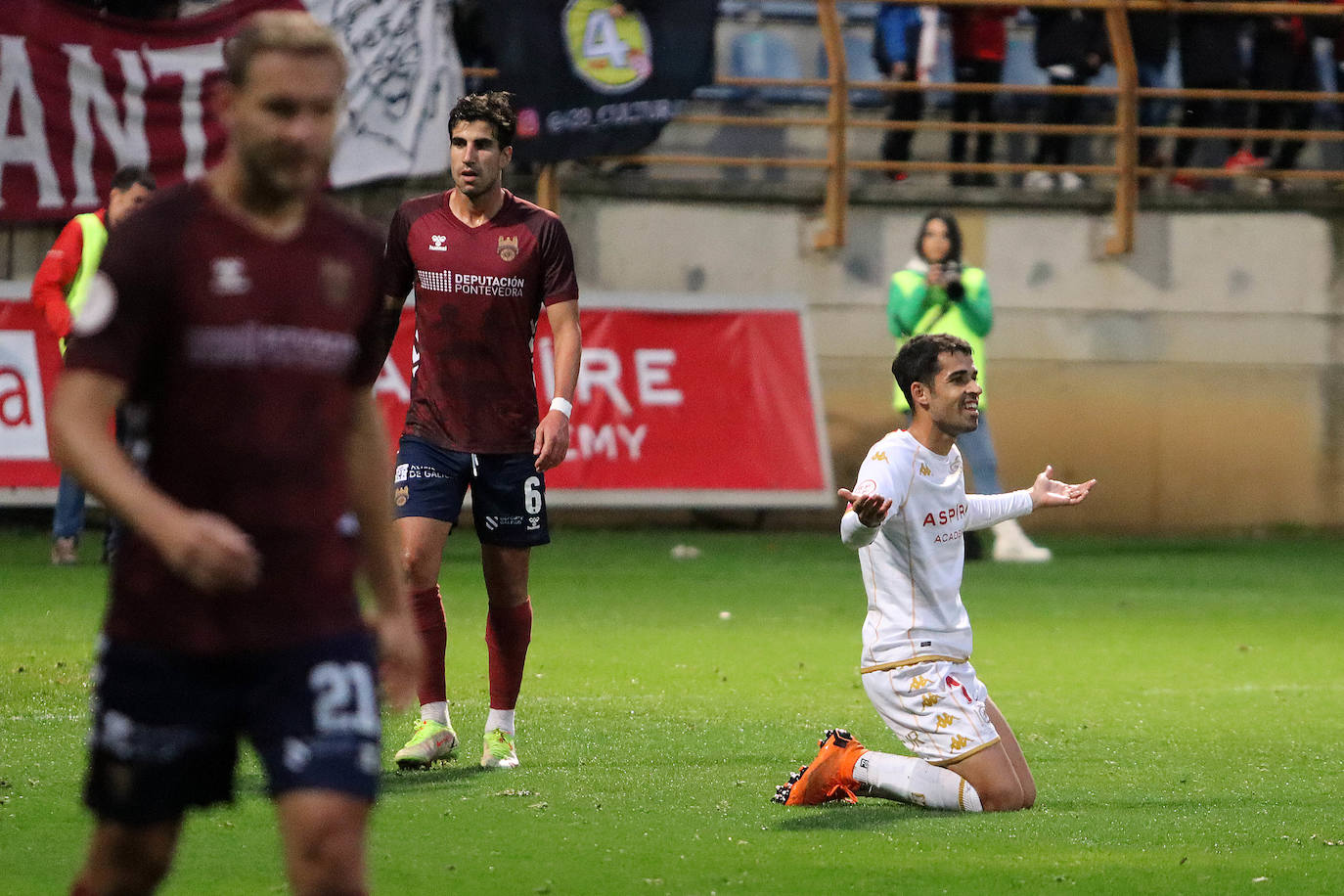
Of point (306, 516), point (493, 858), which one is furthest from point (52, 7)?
point (306, 516)

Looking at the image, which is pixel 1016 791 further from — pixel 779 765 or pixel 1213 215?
pixel 1213 215

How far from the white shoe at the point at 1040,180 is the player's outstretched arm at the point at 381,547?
46.5 ft

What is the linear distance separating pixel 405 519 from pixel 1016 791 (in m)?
2.19

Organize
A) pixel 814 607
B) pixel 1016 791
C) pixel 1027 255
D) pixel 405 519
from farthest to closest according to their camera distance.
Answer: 1. pixel 1027 255
2. pixel 814 607
3. pixel 405 519
4. pixel 1016 791

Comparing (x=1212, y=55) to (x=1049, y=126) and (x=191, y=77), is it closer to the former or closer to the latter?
(x=1049, y=126)

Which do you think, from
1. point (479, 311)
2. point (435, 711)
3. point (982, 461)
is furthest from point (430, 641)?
point (982, 461)

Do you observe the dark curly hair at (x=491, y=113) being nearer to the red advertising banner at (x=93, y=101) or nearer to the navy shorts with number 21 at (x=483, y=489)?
the navy shorts with number 21 at (x=483, y=489)

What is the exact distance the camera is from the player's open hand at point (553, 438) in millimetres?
6742

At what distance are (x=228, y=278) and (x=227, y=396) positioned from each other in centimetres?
19

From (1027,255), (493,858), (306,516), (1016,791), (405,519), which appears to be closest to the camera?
(306,516)

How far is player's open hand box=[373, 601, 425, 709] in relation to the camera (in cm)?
354

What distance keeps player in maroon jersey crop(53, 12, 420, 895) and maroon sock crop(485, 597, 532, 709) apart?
352cm

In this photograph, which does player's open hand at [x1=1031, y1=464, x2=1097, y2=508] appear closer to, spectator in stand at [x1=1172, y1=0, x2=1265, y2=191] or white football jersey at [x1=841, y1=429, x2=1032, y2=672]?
white football jersey at [x1=841, y1=429, x2=1032, y2=672]

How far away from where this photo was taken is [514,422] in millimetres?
6992
